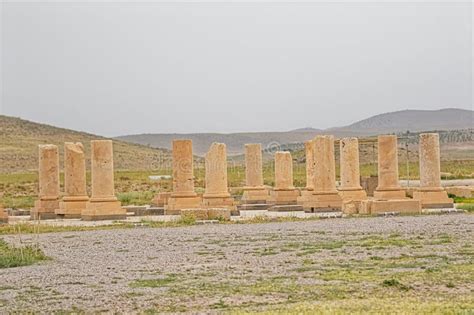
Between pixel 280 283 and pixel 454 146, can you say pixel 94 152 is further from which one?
pixel 454 146

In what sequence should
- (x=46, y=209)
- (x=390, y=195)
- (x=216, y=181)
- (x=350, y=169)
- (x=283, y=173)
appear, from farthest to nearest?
(x=283, y=173) → (x=46, y=209) → (x=350, y=169) → (x=216, y=181) → (x=390, y=195)

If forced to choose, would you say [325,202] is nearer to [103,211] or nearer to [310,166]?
[310,166]

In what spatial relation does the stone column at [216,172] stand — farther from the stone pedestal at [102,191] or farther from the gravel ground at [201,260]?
the gravel ground at [201,260]

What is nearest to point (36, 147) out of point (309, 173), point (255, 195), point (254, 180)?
point (254, 180)

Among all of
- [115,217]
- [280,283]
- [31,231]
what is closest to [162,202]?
[115,217]

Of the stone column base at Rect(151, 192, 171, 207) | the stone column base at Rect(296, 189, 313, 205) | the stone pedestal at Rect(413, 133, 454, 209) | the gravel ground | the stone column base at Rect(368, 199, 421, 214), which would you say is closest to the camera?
the gravel ground

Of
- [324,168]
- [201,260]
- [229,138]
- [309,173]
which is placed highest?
[229,138]

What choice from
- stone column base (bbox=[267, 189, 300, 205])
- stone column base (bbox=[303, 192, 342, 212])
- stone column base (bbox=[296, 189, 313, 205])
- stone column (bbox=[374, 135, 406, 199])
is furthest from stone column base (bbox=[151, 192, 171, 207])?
stone column (bbox=[374, 135, 406, 199])

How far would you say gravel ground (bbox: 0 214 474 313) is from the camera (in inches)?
457

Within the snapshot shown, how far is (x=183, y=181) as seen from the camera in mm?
30156

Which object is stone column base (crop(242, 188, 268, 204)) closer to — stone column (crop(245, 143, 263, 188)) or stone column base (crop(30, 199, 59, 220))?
stone column (crop(245, 143, 263, 188))

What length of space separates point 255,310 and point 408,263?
4.66 meters

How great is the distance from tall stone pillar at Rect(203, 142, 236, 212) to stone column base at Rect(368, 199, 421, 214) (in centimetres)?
531

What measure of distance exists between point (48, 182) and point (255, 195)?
884 centimetres
